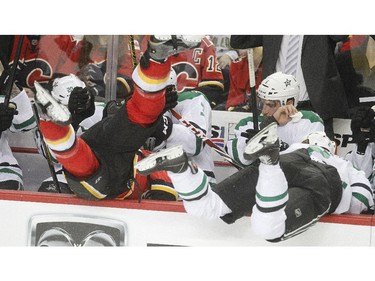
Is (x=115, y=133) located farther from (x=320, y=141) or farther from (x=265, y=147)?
(x=320, y=141)

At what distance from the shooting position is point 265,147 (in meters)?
3.06

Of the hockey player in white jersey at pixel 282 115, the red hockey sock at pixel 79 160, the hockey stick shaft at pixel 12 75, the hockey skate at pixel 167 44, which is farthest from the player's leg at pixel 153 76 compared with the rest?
the hockey stick shaft at pixel 12 75

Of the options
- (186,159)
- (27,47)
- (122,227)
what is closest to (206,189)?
(186,159)

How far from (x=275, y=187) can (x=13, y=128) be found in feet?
3.91

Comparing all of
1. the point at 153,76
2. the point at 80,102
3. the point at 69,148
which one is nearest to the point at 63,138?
the point at 69,148

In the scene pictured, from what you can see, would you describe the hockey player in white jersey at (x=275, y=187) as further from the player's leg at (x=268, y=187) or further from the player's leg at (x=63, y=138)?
the player's leg at (x=63, y=138)

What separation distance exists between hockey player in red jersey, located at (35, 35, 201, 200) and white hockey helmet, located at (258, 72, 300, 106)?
17.6 inches

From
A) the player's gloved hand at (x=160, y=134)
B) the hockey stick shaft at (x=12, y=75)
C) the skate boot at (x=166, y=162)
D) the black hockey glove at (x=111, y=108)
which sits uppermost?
the hockey stick shaft at (x=12, y=75)

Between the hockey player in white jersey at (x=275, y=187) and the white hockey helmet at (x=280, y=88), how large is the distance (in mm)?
290

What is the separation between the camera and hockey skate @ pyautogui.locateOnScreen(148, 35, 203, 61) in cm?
314

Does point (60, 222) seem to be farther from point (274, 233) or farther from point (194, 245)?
point (274, 233)

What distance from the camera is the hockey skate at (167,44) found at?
3143 mm

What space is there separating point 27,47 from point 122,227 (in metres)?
1.04
